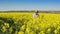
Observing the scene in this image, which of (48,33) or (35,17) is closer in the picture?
(48,33)

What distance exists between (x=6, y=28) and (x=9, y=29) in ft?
1.74

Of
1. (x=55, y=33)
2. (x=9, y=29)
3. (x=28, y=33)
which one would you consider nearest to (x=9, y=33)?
(x=9, y=29)

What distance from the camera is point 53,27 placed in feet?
30.7

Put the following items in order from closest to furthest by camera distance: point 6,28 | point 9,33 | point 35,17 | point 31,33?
1. point 31,33
2. point 9,33
3. point 6,28
4. point 35,17

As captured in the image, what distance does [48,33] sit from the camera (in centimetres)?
795

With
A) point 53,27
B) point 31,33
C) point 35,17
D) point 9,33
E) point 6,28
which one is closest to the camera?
point 31,33

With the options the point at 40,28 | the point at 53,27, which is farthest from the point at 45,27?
the point at 53,27

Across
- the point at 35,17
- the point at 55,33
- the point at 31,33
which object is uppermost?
the point at 31,33

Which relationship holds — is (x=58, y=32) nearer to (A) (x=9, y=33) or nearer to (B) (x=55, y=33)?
(B) (x=55, y=33)

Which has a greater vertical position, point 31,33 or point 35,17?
point 31,33

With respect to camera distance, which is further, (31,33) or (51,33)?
(51,33)

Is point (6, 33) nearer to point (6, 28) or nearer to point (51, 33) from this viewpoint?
point (6, 28)

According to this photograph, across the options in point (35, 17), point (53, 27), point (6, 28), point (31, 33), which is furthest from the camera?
point (35, 17)

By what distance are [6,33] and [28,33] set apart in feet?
4.15
